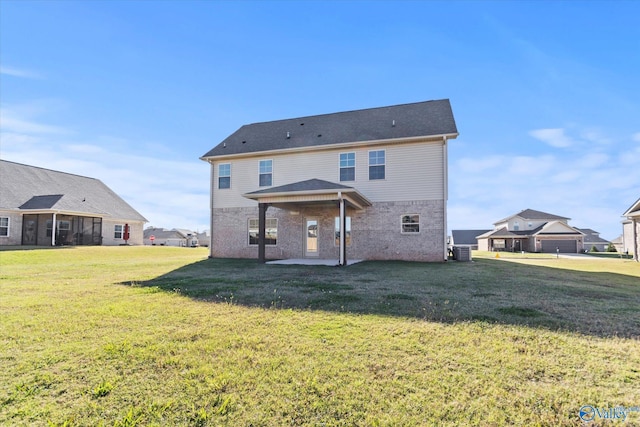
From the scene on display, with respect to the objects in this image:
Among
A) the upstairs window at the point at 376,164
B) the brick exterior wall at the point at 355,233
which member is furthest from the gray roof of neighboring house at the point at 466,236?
the upstairs window at the point at 376,164

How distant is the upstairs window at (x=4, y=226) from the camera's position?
73.9 ft

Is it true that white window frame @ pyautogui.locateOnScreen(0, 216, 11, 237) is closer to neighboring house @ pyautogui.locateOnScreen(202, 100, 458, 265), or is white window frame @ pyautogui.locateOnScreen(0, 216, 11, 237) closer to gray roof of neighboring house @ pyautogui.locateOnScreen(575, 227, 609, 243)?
neighboring house @ pyautogui.locateOnScreen(202, 100, 458, 265)

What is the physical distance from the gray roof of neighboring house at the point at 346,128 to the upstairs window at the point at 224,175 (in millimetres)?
725

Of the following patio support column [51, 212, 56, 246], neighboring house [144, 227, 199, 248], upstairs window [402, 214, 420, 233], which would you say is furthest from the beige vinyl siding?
neighboring house [144, 227, 199, 248]

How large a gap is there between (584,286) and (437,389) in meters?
8.17

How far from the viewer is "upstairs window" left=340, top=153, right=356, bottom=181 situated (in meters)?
15.3

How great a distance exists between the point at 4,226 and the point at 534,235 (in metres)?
57.6

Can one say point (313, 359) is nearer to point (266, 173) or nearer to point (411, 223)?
point (411, 223)

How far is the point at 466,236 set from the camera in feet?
205

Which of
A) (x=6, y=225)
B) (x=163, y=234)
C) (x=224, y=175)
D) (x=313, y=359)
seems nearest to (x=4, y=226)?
(x=6, y=225)

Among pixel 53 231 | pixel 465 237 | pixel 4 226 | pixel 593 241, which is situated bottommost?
pixel 593 241

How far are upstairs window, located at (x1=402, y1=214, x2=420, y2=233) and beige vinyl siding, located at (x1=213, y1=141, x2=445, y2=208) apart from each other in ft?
2.88

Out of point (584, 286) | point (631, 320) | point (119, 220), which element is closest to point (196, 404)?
point (631, 320)

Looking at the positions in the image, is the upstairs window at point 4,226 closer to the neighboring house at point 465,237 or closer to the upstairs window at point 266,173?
the upstairs window at point 266,173
